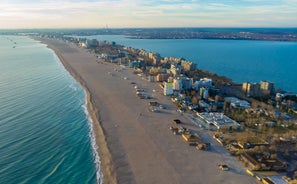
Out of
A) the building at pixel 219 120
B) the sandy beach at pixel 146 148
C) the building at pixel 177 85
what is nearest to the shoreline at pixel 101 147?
the sandy beach at pixel 146 148

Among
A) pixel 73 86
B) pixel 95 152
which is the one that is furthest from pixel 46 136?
pixel 73 86

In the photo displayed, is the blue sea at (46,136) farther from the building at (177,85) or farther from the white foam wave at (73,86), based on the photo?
the building at (177,85)

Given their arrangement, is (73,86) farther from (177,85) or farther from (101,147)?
(101,147)

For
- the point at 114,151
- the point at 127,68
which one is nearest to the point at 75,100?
the point at 114,151

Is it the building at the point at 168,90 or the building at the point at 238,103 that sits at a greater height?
the building at the point at 168,90

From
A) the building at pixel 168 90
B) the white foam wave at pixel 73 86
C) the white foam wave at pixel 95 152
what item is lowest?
the white foam wave at pixel 95 152

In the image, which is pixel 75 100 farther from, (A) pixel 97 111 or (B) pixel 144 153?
(B) pixel 144 153

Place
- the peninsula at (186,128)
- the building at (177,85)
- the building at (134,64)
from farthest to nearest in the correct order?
the building at (134,64) < the building at (177,85) < the peninsula at (186,128)
